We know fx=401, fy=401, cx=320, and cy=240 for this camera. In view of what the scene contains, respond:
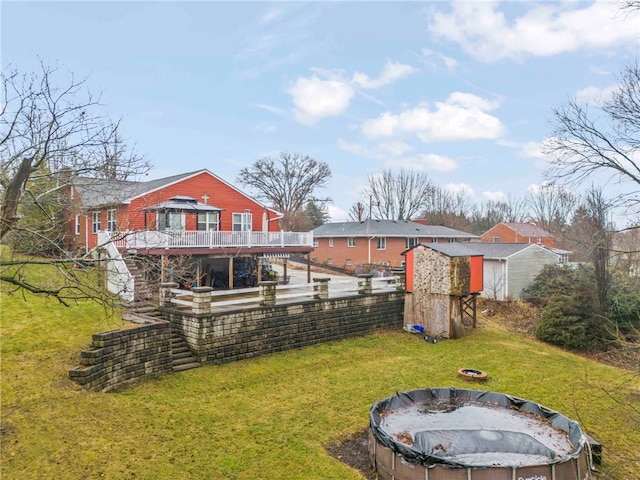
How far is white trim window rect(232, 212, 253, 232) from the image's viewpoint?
73.3ft

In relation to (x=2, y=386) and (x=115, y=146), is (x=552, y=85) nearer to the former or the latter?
(x=115, y=146)

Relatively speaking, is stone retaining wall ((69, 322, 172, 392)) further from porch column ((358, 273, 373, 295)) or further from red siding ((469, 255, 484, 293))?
red siding ((469, 255, 484, 293))

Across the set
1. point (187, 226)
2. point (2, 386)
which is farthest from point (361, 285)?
point (2, 386)

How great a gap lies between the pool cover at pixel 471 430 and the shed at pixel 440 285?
270 inches

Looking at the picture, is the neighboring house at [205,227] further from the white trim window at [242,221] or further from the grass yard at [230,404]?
the grass yard at [230,404]

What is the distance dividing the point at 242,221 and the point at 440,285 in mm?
11636

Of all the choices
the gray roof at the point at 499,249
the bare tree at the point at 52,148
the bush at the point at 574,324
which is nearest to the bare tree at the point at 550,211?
the gray roof at the point at 499,249

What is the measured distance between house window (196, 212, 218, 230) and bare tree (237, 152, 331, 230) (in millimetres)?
27213

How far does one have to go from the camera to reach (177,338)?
1183cm

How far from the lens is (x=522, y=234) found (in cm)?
4228

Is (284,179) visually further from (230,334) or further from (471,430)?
(471,430)

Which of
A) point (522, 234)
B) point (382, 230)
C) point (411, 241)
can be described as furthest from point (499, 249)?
point (522, 234)

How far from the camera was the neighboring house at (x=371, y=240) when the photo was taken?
103 feet

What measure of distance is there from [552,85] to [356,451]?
13118 millimetres
